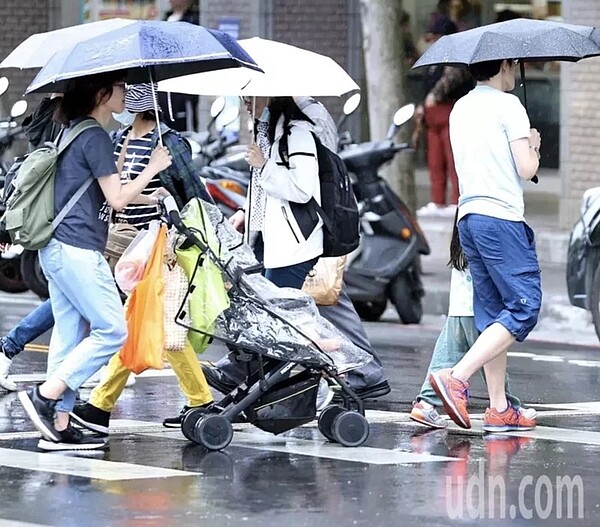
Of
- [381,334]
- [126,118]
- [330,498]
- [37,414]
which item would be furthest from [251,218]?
[381,334]

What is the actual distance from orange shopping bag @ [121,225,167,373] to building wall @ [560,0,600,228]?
36.2 feet

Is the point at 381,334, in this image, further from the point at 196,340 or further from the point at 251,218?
the point at 196,340

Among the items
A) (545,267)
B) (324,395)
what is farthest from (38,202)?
(545,267)

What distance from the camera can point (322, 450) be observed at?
871 centimetres

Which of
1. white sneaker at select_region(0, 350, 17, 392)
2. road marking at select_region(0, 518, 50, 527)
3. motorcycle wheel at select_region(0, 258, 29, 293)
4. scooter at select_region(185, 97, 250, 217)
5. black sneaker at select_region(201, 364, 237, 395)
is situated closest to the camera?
road marking at select_region(0, 518, 50, 527)

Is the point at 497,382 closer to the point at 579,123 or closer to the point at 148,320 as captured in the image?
the point at 148,320

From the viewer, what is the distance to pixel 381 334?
48.6ft

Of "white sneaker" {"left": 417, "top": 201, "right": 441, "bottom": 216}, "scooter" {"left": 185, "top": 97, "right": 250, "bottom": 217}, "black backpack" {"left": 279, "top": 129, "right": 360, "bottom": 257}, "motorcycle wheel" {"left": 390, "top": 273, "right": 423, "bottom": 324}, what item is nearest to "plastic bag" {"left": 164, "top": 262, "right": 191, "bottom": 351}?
"black backpack" {"left": 279, "top": 129, "right": 360, "bottom": 257}

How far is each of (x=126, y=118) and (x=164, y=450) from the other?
7.86 ft

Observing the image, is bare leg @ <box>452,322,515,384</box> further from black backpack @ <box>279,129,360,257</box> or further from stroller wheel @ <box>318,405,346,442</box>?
black backpack @ <box>279,129,360,257</box>

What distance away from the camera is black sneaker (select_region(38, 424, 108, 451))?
8719mm

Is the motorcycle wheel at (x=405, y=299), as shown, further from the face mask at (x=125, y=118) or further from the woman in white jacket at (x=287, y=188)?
the woman in white jacket at (x=287, y=188)

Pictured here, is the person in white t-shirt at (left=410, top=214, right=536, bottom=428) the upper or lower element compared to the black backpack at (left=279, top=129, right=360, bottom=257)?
lower

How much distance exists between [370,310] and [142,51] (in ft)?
25.8
